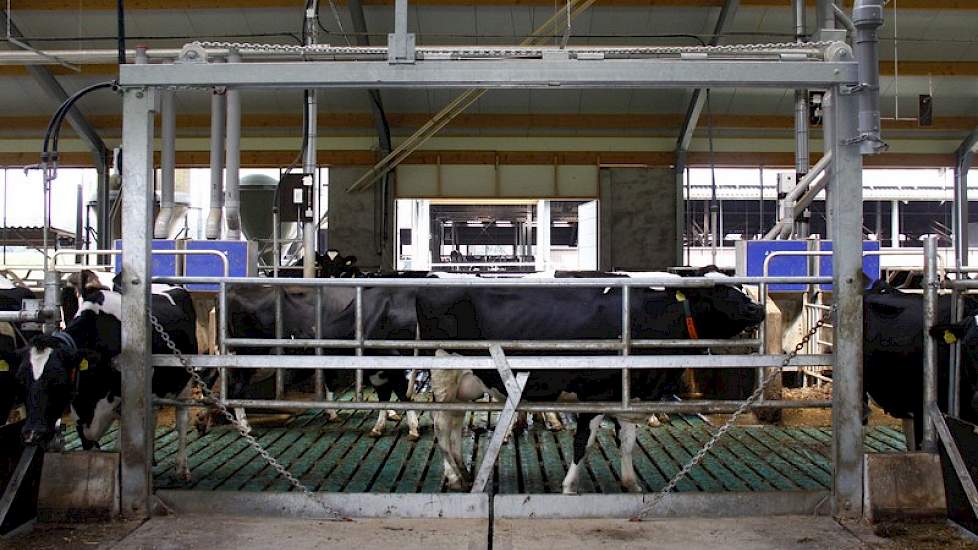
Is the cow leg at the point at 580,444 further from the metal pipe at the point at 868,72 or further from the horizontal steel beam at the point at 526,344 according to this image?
the metal pipe at the point at 868,72

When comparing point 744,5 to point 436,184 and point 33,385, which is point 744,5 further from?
point 33,385

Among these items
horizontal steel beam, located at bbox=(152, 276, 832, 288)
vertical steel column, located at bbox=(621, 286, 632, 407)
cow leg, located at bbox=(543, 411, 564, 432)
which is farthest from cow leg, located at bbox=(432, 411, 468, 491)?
cow leg, located at bbox=(543, 411, 564, 432)

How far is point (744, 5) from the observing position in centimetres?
1498

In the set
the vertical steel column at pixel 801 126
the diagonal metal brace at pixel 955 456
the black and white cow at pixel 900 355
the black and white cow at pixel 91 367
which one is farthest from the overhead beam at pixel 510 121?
the diagonal metal brace at pixel 955 456

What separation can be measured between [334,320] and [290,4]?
942cm

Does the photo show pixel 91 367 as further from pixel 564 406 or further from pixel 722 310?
pixel 722 310

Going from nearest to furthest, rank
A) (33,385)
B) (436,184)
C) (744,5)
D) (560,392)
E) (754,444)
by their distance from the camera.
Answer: (33,385), (560,392), (754,444), (744,5), (436,184)

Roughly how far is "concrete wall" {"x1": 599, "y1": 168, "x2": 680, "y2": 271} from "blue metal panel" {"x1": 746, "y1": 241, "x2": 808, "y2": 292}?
813 cm

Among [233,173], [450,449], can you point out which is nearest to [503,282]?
[450,449]

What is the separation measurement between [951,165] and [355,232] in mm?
13819

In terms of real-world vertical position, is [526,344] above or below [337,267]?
below

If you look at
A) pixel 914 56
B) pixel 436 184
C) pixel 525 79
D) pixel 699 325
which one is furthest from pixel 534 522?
pixel 914 56

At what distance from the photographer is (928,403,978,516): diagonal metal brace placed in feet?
14.3

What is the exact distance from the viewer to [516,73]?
4723 millimetres
